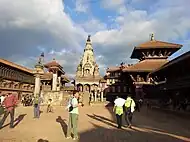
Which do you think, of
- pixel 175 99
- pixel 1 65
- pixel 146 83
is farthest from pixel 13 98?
pixel 1 65

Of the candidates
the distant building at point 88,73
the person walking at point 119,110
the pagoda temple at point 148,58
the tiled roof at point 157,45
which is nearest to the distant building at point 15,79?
the pagoda temple at point 148,58

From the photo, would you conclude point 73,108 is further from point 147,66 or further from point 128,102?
point 147,66

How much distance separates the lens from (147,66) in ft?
98.4

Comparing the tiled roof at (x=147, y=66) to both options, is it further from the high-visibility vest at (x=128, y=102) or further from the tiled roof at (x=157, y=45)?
the high-visibility vest at (x=128, y=102)

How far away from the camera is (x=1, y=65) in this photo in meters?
32.4

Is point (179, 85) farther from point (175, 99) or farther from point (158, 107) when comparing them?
point (158, 107)

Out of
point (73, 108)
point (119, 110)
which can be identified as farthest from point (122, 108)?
point (73, 108)

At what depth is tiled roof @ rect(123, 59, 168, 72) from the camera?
2862 cm

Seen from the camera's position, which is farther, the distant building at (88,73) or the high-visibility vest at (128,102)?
the distant building at (88,73)

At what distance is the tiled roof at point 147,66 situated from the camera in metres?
28.6

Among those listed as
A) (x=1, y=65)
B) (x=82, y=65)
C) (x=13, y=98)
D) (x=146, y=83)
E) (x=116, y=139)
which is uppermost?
(x=82, y=65)

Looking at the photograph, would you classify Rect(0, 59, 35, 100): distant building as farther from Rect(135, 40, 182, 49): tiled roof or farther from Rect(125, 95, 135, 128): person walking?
Rect(125, 95, 135, 128): person walking

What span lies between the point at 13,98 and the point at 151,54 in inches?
996

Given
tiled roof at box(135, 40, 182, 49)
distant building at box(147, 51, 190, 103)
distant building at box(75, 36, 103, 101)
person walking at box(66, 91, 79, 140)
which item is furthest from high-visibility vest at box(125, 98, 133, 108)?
distant building at box(75, 36, 103, 101)
